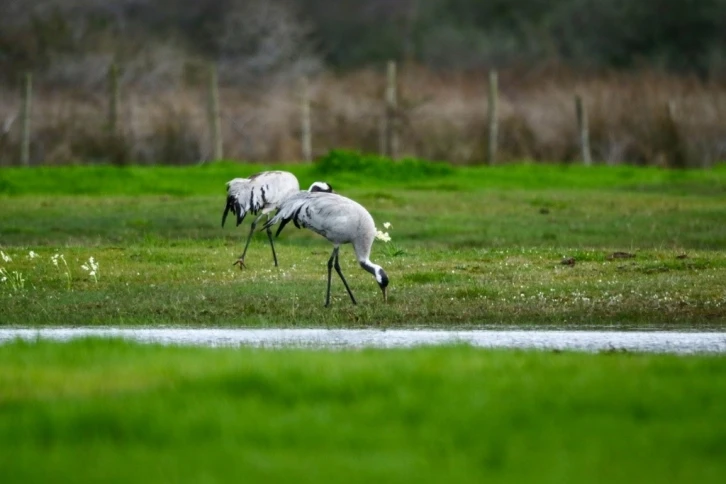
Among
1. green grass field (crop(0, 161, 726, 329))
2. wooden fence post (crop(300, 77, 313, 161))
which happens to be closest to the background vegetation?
wooden fence post (crop(300, 77, 313, 161))

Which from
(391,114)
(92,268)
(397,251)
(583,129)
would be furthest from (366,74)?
(92,268)

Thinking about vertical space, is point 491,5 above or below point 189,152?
above

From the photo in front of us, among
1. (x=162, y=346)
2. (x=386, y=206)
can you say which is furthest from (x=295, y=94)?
(x=162, y=346)

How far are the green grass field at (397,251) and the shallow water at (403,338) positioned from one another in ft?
1.93

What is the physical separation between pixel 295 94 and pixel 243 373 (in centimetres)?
2911

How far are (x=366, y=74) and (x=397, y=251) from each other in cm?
2257

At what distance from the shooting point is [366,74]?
38.8 meters

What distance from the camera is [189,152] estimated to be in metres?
32.8

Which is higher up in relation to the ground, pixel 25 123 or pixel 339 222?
pixel 25 123

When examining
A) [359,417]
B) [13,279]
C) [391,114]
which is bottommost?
[13,279]

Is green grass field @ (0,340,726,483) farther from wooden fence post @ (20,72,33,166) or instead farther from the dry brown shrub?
the dry brown shrub

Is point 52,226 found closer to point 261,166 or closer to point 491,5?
point 261,166

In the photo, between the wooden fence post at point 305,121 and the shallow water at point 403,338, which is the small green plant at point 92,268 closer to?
the shallow water at point 403,338

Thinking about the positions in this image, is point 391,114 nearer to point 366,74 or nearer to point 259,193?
point 366,74
